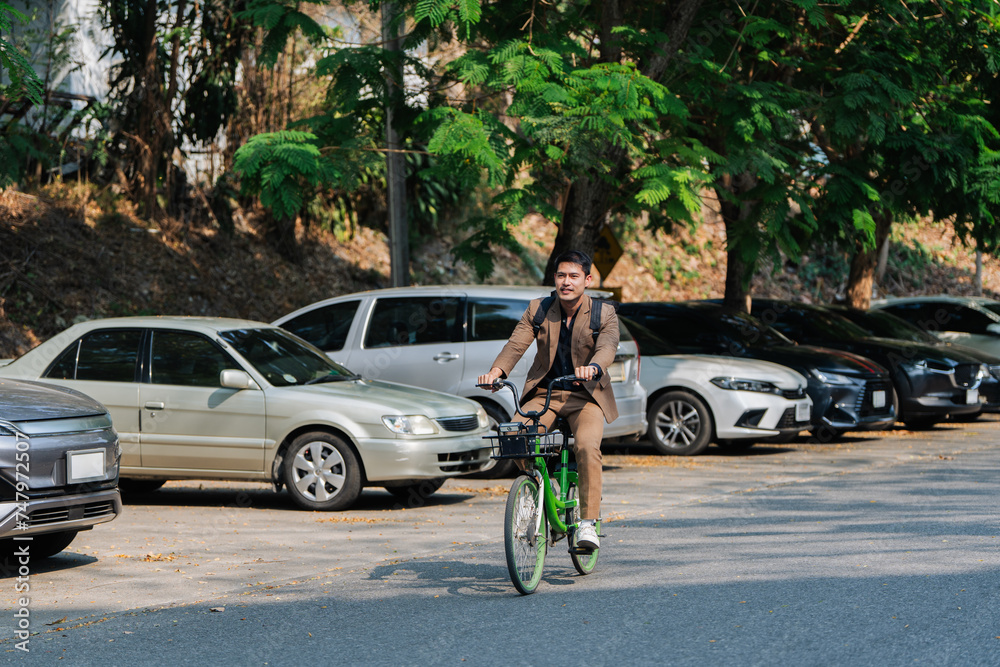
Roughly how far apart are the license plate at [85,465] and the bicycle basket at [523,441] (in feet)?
7.90

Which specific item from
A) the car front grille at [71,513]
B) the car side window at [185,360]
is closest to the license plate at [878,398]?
the car side window at [185,360]

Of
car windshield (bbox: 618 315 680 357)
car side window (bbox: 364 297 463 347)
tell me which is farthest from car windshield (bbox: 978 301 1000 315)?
car side window (bbox: 364 297 463 347)

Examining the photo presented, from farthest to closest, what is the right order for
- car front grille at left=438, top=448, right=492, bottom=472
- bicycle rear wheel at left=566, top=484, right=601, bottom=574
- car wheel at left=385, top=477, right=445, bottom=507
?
1. car wheel at left=385, top=477, right=445, bottom=507
2. car front grille at left=438, top=448, right=492, bottom=472
3. bicycle rear wheel at left=566, top=484, right=601, bottom=574

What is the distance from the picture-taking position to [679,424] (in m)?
12.9

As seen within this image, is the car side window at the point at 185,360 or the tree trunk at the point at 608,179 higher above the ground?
the tree trunk at the point at 608,179

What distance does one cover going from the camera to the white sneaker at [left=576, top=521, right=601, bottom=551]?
6227 millimetres

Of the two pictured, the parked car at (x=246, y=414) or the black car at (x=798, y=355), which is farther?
→ the black car at (x=798, y=355)

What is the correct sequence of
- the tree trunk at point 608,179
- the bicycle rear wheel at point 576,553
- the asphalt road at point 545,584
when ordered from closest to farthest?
the asphalt road at point 545,584 → the bicycle rear wheel at point 576,553 → the tree trunk at point 608,179

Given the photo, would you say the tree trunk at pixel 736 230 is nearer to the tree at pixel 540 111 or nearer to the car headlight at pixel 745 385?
the tree at pixel 540 111

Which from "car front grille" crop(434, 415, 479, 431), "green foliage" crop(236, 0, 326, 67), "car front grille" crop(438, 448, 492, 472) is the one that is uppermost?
"green foliage" crop(236, 0, 326, 67)

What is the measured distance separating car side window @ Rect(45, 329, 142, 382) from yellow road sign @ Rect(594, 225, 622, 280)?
832cm

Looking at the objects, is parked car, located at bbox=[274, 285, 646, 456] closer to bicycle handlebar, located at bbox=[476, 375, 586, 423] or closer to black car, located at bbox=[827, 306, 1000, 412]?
bicycle handlebar, located at bbox=[476, 375, 586, 423]

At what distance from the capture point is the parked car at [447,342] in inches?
443

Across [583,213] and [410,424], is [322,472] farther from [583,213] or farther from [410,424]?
[583,213]
